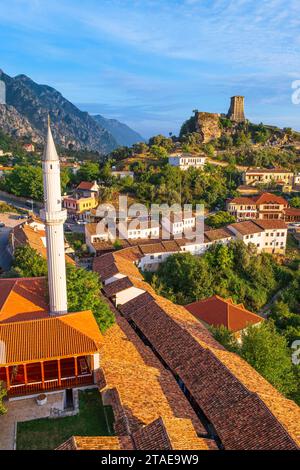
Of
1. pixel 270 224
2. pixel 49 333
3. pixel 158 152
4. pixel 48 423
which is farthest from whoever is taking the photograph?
pixel 158 152

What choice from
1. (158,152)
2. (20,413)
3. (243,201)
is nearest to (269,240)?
(243,201)

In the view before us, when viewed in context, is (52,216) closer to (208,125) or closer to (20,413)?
(20,413)

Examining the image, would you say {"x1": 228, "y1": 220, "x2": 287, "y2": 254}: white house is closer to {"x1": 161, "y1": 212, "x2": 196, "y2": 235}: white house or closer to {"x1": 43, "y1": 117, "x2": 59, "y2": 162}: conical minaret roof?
{"x1": 161, "y1": 212, "x2": 196, "y2": 235}: white house

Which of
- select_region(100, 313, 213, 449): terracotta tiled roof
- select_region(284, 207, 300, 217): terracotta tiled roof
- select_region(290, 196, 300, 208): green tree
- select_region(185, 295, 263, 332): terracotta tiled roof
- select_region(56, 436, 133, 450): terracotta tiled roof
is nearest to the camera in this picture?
select_region(56, 436, 133, 450): terracotta tiled roof

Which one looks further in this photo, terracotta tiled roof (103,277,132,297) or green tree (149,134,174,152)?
green tree (149,134,174,152)

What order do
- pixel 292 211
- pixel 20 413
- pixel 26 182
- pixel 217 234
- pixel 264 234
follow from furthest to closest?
1. pixel 26 182
2. pixel 292 211
3. pixel 264 234
4. pixel 217 234
5. pixel 20 413

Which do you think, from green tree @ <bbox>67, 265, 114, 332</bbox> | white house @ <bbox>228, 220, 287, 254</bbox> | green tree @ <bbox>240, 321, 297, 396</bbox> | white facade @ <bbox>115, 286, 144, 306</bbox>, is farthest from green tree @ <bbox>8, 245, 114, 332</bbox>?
white house @ <bbox>228, 220, 287, 254</bbox>
